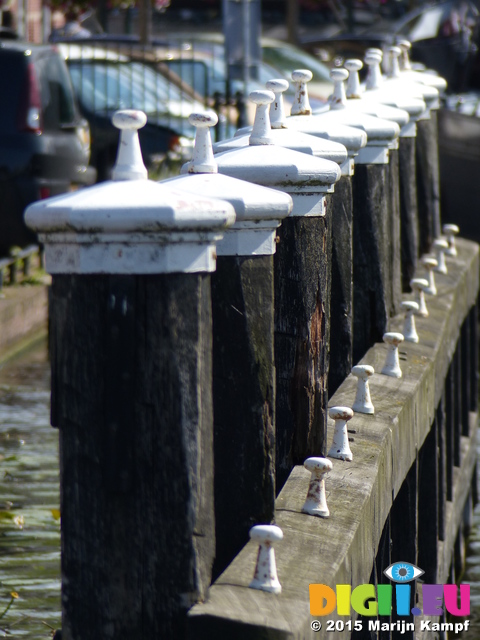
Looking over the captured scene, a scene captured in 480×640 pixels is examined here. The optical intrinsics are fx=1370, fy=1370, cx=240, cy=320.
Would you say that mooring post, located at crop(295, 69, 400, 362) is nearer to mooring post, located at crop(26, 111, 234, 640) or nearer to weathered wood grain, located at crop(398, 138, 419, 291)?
weathered wood grain, located at crop(398, 138, 419, 291)

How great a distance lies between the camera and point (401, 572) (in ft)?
13.5

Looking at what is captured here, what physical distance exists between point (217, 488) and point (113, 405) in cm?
56

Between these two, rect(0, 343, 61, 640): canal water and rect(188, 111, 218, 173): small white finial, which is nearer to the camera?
rect(188, 111, 218, 173): small white finial

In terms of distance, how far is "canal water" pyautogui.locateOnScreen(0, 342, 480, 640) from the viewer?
550 centimetres

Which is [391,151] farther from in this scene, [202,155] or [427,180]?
[202,155]

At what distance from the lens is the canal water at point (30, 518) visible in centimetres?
550

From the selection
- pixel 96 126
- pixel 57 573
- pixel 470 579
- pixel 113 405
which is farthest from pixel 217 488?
pixel 96 126

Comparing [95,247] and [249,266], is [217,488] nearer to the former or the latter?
A: [249,266]

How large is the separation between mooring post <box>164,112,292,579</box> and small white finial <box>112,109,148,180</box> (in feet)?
0.78

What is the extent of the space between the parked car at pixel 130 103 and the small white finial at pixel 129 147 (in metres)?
10.7

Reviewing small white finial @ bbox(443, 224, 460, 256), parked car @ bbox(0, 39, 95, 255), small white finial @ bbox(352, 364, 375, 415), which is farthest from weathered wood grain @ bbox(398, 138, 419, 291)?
parked car @ bbox(0, 39, 95, 255)

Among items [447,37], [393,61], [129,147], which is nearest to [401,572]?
[129,147]

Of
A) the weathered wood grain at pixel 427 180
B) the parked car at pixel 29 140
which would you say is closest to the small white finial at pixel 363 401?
the weathered wood grain at pixel 427 180

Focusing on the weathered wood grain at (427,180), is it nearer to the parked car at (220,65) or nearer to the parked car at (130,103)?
the parked car at (130,103)
